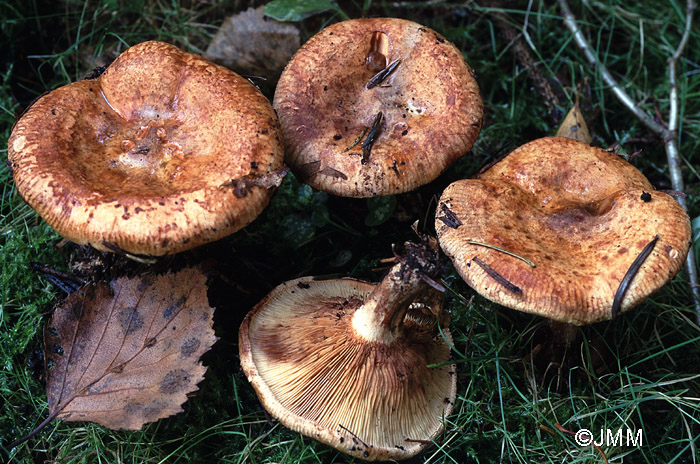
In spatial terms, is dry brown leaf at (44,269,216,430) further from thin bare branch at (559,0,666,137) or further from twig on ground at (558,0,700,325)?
thin bare branch at (559,0,666,137)

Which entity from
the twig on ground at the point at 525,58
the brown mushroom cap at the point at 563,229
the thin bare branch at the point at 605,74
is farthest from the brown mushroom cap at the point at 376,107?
the thin bare branch at the point at 605,74

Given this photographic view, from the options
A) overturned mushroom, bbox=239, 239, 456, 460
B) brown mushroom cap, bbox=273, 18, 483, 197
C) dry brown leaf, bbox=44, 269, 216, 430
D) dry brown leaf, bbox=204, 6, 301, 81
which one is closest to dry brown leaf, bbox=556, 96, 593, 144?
brown mushroom cap, bbox=273, 18, 483, 197

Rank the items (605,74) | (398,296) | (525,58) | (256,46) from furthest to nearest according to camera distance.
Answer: (525,58) < (605,74) < (256,46) < (398,296)

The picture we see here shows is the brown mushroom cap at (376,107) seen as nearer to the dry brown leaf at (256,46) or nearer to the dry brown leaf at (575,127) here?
the dry brown leaf at (256,46)

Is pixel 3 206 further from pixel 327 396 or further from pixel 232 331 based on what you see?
pixel 327 396

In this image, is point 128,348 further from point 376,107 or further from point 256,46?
point 256,46

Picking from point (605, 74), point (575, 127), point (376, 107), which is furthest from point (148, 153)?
point (605, 74)
